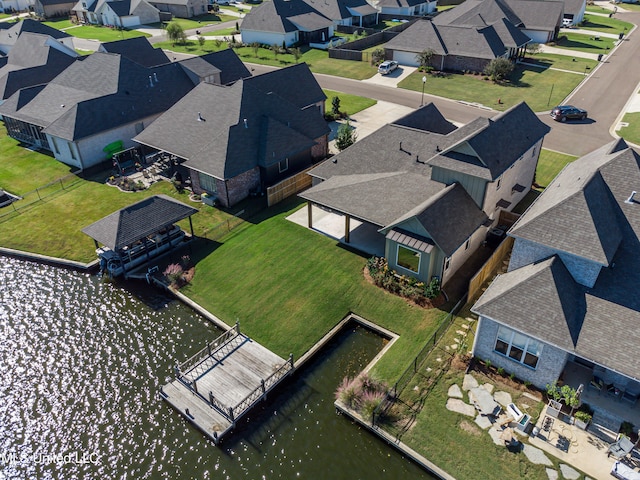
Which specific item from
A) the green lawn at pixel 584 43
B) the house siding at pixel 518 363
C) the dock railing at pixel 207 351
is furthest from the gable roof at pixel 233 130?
the green lawn at pixel 584 43

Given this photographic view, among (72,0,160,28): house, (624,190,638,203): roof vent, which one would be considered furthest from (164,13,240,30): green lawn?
(624,190,638,203): roof vent

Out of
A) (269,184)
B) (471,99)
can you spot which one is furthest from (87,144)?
(471,99)

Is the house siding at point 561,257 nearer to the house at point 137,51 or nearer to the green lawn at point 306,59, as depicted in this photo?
the green lawn at point 306,59

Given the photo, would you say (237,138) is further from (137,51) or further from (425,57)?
(425,57)

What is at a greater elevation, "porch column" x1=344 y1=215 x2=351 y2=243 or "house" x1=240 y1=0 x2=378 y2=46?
"house" x1=240 y1=0 x2=378 y2=46

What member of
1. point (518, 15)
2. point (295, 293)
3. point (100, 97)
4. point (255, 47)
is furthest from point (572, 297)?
point (518, 15)

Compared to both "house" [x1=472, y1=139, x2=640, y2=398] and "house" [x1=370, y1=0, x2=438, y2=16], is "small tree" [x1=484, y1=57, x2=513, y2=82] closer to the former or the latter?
"house" [x1=370, y1=0, x2=438, y2=16]
